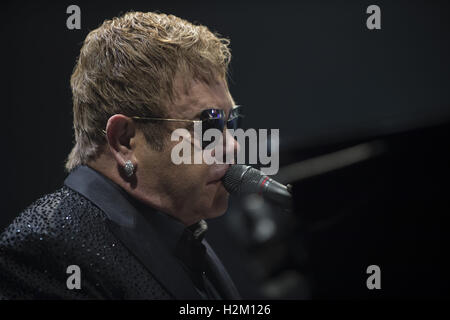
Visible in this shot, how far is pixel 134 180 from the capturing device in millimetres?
1389

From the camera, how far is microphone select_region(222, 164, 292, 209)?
1.31 m

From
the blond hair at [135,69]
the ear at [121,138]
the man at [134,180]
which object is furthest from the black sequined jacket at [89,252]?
the blond hair at [135,69]

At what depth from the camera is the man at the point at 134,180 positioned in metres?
1.20

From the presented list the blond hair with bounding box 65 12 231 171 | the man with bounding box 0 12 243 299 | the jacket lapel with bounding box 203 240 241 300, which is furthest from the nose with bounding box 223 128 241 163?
the jacket lapel with bounding box 203 240 241 300

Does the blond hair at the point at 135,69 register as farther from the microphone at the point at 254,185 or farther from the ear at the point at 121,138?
the microphone at the point at 254,185

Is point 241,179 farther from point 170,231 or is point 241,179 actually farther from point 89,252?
point 89,252

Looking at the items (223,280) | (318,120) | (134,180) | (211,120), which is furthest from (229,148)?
(318,120)

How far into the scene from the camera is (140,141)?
1381 mm

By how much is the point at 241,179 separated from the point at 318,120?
217 cm

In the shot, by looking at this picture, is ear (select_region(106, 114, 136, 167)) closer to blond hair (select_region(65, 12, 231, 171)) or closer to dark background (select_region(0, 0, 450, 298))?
blond hair (select_region(65, 12, 231, 171))
